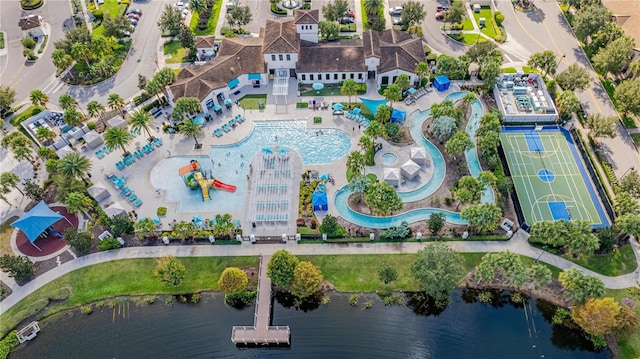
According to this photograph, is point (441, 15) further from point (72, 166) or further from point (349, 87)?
point (72, 166)

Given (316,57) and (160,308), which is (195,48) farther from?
(160,308)

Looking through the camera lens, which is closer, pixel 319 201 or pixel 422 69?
pixel 319 201

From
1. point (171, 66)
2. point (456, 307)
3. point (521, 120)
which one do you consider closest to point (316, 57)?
point (171, 66)

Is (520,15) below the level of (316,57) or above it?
above

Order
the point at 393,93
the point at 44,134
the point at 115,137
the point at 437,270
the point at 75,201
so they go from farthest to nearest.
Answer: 1. the point at 393,93
2. the point at 44,134
3. the point at 115,137
4. the point at 75,201
5. the point at 437,270

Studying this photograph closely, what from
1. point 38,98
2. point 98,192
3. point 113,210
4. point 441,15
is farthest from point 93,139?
point 441,15

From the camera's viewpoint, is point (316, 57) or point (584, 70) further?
point (316, 57)

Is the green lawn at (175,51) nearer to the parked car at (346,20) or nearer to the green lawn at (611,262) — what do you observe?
the parked car at (346,20)

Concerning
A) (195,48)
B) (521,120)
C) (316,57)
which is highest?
(195,48)
